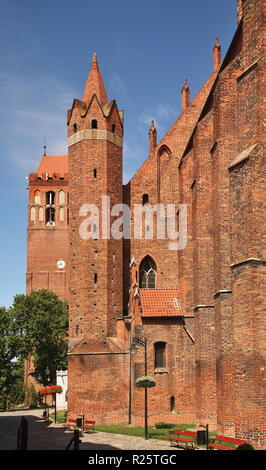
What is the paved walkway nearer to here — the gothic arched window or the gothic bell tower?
the gothic bell tower

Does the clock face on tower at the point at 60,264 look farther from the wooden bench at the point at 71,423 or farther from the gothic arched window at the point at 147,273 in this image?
the wooden bench at the point at 71,423

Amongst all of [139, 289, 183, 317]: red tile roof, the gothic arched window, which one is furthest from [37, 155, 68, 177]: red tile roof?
[139, 289, 183, 317]: red tile roof

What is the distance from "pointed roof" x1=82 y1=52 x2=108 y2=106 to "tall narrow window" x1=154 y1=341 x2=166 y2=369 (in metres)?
14.5

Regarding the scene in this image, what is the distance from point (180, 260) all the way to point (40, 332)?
20.6 metres

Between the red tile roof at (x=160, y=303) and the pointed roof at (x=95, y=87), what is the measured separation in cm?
1165

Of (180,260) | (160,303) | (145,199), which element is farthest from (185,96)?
(160,303)

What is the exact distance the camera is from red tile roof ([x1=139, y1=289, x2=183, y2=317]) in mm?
29181

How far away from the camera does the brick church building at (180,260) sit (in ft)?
56.7

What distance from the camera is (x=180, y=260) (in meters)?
31.0

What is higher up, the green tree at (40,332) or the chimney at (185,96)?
the chimney at (185,96)

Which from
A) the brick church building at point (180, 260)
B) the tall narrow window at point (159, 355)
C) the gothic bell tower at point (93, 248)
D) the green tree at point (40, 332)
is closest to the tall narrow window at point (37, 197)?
the green tree at point (40, 332)

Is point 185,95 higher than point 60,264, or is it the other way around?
point 185,95

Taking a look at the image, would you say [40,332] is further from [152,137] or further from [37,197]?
[37,197]

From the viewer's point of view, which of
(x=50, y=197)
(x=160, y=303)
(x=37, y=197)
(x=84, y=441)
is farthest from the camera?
(x=50, y=197)
